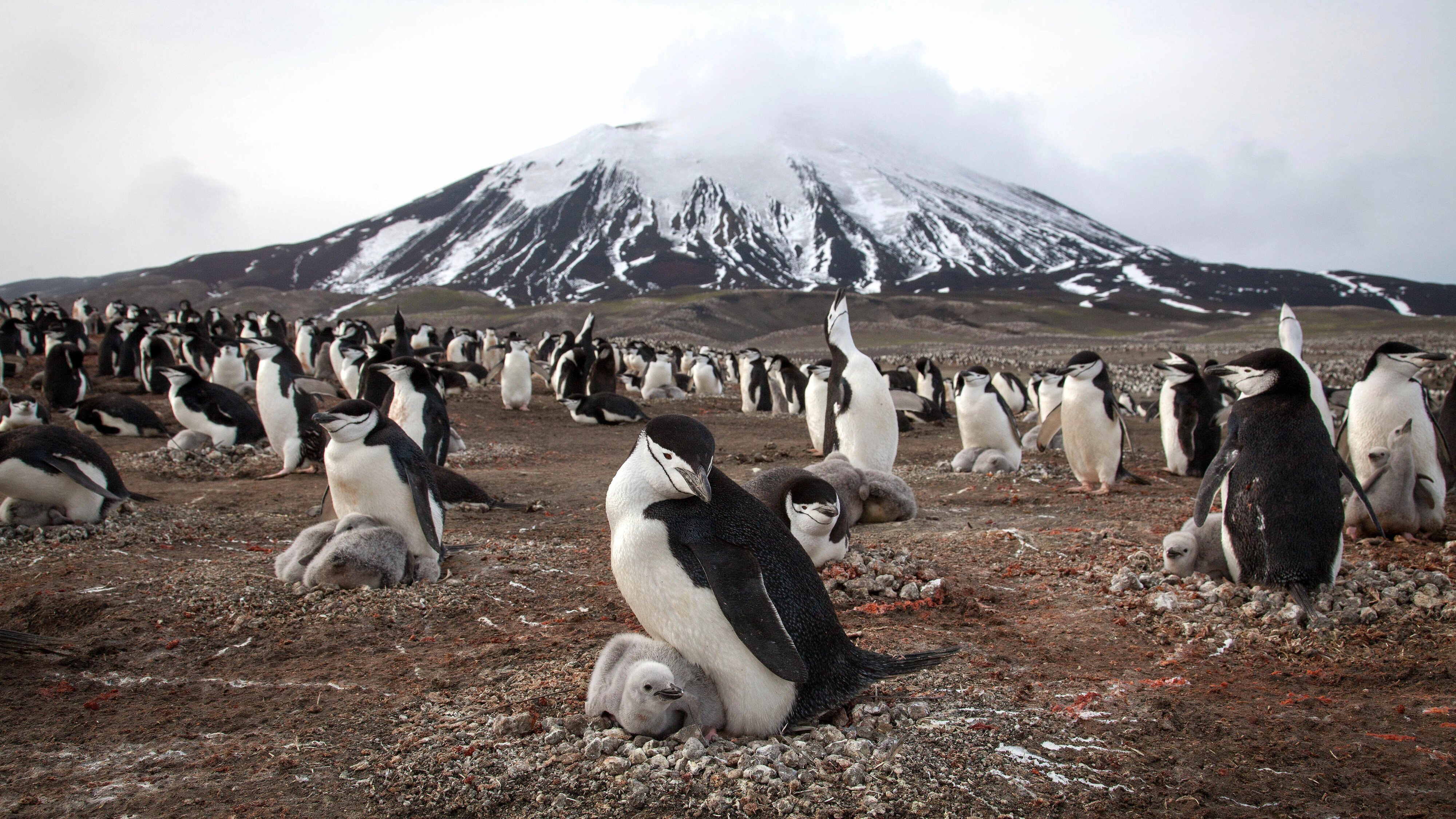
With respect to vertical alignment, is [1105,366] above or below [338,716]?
above

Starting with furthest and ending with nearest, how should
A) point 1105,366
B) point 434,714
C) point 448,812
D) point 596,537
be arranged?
1. point 1105,366
2. point 596,537
3. point 434,714
4. point 448,812

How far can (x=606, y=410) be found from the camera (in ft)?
48.5

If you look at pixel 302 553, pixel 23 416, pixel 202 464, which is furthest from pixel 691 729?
pixel 23 416

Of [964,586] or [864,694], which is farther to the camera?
[964,586]

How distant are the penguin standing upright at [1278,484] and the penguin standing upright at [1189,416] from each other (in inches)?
183

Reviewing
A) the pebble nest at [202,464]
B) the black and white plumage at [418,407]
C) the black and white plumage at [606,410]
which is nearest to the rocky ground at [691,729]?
the black and white plumage at [418,407]

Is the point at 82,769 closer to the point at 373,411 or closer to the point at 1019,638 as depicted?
the point at 373,411

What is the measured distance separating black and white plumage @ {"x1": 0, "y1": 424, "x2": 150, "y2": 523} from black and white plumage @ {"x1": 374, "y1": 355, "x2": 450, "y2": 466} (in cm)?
245

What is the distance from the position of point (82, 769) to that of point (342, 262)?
11531 centimetres

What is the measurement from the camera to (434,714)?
3.15 m

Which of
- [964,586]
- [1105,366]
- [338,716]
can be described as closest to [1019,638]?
[964,586]

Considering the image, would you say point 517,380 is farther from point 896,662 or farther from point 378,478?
point 896,662

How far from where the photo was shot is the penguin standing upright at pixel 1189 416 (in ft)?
30.9

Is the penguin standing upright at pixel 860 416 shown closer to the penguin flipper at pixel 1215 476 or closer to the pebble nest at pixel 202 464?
the penguin flipper at pixel 1215 476
